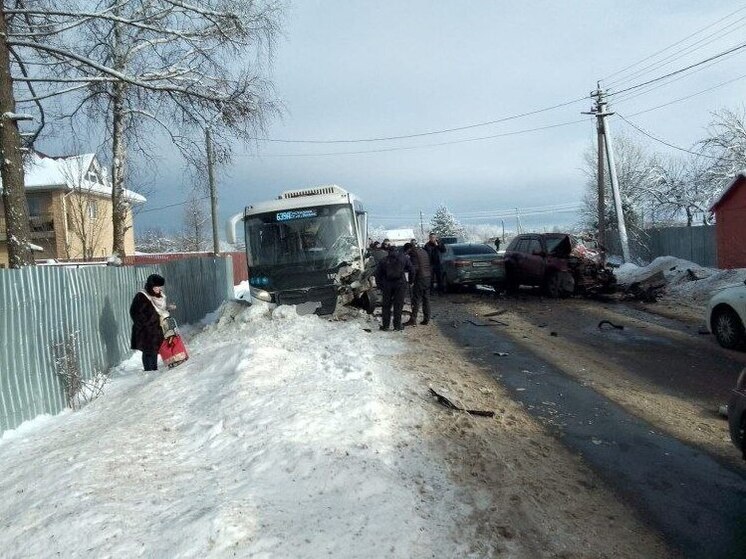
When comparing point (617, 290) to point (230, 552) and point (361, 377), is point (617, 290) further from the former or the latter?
point (230, 552)

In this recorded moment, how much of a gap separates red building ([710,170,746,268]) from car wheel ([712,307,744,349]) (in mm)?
13580

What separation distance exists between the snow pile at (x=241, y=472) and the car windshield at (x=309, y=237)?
5.27m

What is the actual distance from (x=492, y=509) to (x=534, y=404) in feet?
9.07

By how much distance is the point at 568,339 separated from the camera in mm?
10555

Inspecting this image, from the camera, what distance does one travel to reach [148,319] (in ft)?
27.3

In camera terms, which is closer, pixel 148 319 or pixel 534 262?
pixel 148 319

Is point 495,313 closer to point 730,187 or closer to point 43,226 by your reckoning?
point 730,187

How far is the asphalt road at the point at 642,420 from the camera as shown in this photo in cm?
389

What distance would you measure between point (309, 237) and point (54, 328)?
6.05m

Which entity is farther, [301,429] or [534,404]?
[534,404]

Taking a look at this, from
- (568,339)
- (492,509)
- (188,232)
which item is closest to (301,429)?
(492,509)

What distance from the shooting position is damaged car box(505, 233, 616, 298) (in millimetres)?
16234

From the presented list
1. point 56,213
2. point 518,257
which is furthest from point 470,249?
point 56,213

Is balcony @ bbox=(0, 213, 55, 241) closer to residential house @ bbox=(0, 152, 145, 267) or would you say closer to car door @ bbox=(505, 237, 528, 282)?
residential house @ bbox=(0, 152, 145, 267)
